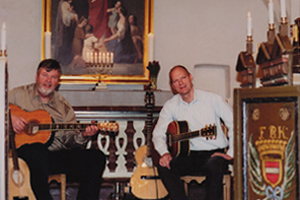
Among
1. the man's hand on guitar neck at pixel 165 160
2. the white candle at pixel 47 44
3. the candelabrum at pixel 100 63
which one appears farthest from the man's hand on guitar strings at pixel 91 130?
the white candle at pixel 47 44

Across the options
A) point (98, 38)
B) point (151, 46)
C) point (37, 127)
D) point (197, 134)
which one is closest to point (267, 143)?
point (197, 134)

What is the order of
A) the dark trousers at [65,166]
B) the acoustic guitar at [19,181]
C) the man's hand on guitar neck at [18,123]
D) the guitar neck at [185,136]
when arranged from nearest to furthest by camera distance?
the acoustic guitar at [19,181]
the dark trousers at [65,166]
the man's hand on guitar neck at [18,123]
the guitar neck at [185,136]

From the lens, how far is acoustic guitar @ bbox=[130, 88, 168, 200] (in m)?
3.95

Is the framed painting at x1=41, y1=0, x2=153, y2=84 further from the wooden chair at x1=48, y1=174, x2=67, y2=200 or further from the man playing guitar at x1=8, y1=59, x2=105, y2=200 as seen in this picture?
the wooden chair at x1=48, y1=174, x2=67, y2=200

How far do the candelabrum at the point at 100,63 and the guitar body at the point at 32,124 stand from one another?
2.55 meters

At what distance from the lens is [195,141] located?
12.1 feet

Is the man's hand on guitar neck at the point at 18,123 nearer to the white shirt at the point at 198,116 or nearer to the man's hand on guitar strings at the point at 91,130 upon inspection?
the man's hand on guitar strings at the point at 91,130

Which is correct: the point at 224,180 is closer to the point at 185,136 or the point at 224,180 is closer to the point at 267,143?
the point at 185,136

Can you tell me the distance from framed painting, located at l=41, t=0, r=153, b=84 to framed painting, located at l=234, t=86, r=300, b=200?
423 cm

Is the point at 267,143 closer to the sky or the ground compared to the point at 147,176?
closer to the sky

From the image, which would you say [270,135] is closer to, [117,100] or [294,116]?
[294,116]

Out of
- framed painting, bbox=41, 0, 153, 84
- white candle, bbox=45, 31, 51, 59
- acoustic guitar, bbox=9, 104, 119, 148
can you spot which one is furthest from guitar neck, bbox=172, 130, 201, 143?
white candle, bbox=45, 31, 51, 59

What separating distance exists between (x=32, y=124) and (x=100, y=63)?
2.94 m

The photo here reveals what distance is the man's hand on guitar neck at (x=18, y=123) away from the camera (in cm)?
335
